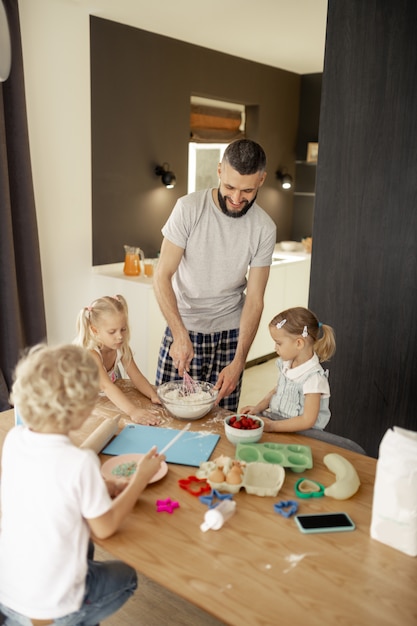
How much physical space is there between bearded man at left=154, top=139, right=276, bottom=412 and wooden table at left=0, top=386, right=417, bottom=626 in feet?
2.58

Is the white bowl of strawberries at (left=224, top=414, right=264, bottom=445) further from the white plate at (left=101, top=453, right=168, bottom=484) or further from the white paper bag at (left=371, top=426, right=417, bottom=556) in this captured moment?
the white paper bag at (left=371, top=426, right=417, bottom=556)

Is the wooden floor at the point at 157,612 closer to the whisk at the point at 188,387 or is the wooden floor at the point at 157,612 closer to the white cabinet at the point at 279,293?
the whisk at the point at 188,387

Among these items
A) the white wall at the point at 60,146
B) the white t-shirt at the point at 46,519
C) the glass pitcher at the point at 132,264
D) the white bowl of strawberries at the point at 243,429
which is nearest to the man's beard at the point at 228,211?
the white bowl of strawberries at the point at 243,429

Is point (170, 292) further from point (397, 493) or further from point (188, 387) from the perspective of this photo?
point (397, 493)

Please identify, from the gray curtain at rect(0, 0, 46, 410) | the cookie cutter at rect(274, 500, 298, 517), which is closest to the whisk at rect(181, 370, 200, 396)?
the cookie cutter at rect(274, 500, 298, 517)

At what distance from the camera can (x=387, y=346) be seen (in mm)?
2689

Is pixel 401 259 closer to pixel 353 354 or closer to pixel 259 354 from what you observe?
pixel 353 354

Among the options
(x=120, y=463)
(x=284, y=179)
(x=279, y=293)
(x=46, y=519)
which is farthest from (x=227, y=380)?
(x=284, y=179)

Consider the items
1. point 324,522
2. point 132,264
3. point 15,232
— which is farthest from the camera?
point 132,264

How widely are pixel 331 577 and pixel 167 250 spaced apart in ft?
4.69

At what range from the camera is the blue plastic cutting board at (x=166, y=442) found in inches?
66.7

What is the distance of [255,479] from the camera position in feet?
5.17

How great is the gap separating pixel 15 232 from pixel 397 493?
2.79 metres

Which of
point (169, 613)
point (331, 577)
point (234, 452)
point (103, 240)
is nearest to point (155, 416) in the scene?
point (234, 452)
